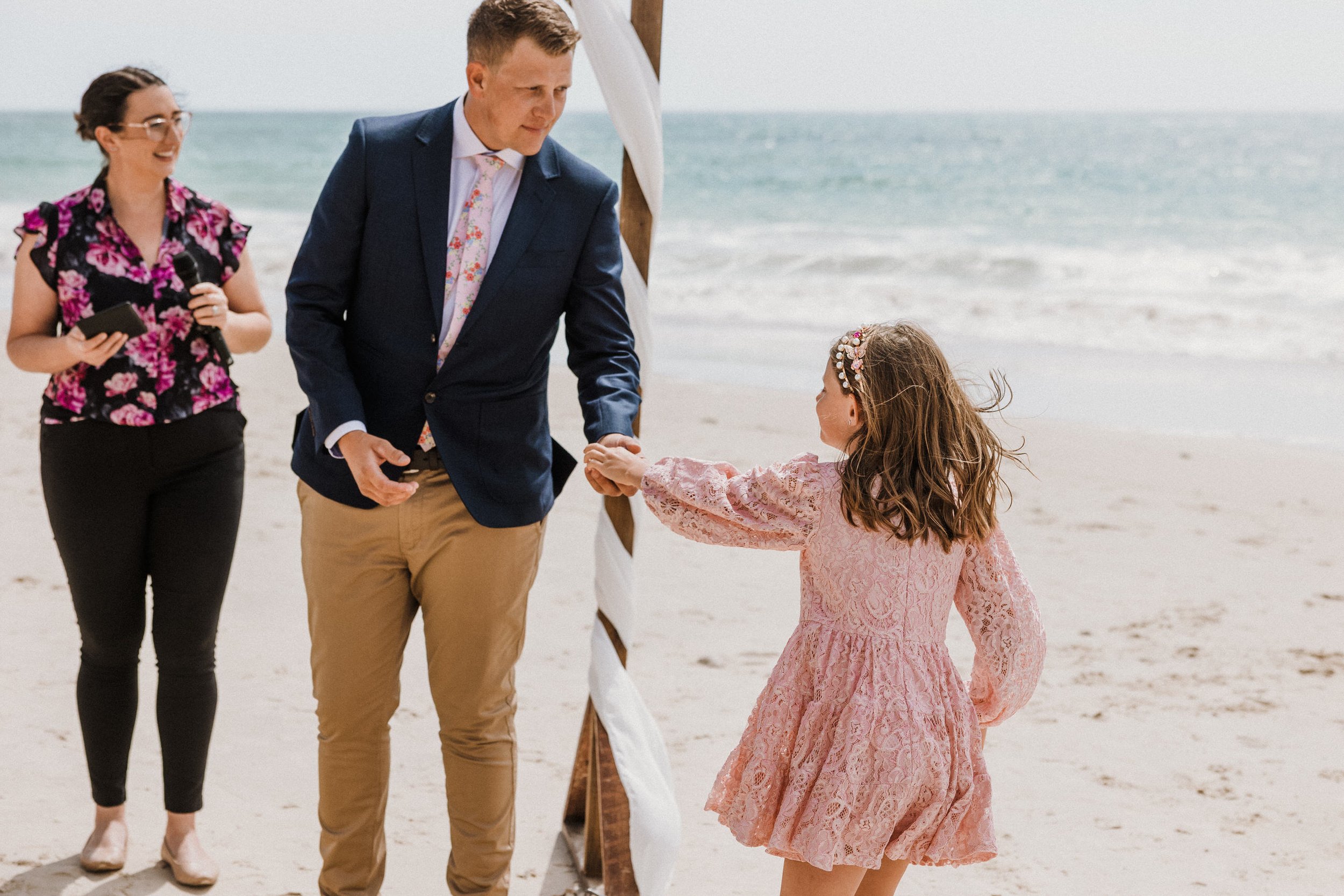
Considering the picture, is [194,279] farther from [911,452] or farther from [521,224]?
[911,452]

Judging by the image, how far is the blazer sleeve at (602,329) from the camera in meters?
2.32

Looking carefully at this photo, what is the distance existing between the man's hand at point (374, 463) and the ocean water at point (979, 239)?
736cm

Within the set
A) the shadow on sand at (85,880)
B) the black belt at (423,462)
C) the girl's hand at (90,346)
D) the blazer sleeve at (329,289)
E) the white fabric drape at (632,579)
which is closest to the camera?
the blazer sleeve at (329,289)


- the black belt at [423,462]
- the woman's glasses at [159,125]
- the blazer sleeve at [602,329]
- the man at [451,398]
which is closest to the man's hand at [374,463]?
the man at [451,398]

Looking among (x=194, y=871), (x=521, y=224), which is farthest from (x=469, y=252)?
(x=194, y=871)

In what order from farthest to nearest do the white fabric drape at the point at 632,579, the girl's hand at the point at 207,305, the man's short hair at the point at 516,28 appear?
the girl's hand at the point at 207,305, the white fabric drape at the point at 632,579, the man's short hair at the point at 516,28

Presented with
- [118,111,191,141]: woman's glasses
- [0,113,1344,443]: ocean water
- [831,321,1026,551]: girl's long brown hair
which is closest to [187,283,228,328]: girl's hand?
[118,111,191,141]: woman's glasses

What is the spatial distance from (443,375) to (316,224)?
0.35 m

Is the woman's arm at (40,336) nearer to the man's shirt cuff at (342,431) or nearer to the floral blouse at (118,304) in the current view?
the floral blouse at (118,304)

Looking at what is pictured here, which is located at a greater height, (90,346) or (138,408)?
(90,346)

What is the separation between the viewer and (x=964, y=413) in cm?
216

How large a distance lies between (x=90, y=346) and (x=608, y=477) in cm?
116

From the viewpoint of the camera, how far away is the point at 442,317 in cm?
222

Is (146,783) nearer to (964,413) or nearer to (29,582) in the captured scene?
(29,582)
